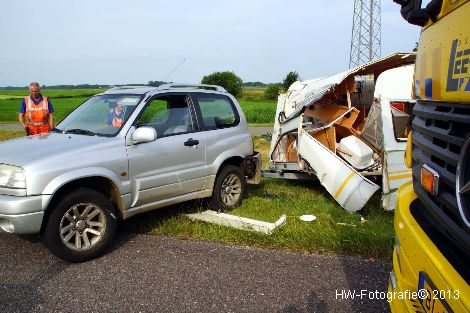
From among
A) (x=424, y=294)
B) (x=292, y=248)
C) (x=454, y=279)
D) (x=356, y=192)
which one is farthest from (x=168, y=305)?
(x=356, y=192)

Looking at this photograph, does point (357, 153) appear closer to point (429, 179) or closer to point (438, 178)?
point (429, 179)

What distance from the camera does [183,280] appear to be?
13.7ft

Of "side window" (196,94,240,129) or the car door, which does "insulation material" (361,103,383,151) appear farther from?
the car door

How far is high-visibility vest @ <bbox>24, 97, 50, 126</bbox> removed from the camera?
8.54 m

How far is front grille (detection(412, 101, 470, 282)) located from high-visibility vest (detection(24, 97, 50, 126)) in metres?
7.87

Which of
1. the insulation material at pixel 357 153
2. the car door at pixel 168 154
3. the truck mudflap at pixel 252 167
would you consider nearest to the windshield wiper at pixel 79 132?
the car door at pixel 168 154

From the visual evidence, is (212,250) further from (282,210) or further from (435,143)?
(435,143)

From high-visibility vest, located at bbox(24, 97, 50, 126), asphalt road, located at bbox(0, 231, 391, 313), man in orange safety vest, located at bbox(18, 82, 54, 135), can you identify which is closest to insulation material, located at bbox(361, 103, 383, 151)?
asphalt road, located at bbox(0, 231, 391, 313)

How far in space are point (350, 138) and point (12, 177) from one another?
17.9 ft

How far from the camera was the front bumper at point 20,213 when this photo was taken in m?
4.13

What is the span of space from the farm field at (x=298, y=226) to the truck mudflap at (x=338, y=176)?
224 millimetres

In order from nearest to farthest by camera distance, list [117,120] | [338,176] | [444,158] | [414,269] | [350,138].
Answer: [444,158] < [414,269] < [117,120] < [338,176] < [350,138]

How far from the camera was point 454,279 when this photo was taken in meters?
1.81

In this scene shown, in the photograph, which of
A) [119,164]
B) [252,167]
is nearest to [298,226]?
[252,167]
